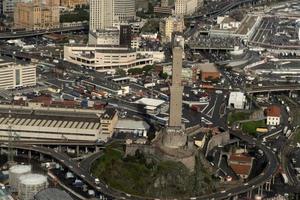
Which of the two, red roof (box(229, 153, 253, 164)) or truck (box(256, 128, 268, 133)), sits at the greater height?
truck (box(256, 128, 268, 133))

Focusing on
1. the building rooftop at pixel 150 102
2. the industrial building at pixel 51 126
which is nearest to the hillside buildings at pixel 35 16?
the building rooftop at pixel 150 102

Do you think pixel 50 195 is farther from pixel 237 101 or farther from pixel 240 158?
pixel 237 101

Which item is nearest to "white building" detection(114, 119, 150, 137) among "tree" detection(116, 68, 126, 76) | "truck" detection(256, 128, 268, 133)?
"truck" detection(256, 128, 268, 133)

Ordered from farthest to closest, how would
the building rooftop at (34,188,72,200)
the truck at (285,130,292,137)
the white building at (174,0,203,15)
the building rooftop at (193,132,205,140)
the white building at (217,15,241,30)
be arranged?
the white building at (174,0,203,15), the white building at (217,15,241,30), the truck at (285,130,292,137), the building rooftop at (193,132,205,140), the building rooftop at (34,188,72,200)

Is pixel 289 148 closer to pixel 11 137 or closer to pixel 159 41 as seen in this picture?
pixel 11 137

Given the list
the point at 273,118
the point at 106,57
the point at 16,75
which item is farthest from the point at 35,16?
the point at 273,118

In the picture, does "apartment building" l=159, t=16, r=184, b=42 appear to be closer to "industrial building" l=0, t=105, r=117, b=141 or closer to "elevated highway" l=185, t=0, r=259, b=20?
"elevated highway" l=185, t=0, r=259, b=20

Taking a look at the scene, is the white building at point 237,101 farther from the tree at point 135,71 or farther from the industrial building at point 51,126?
the tree at point 135,71
